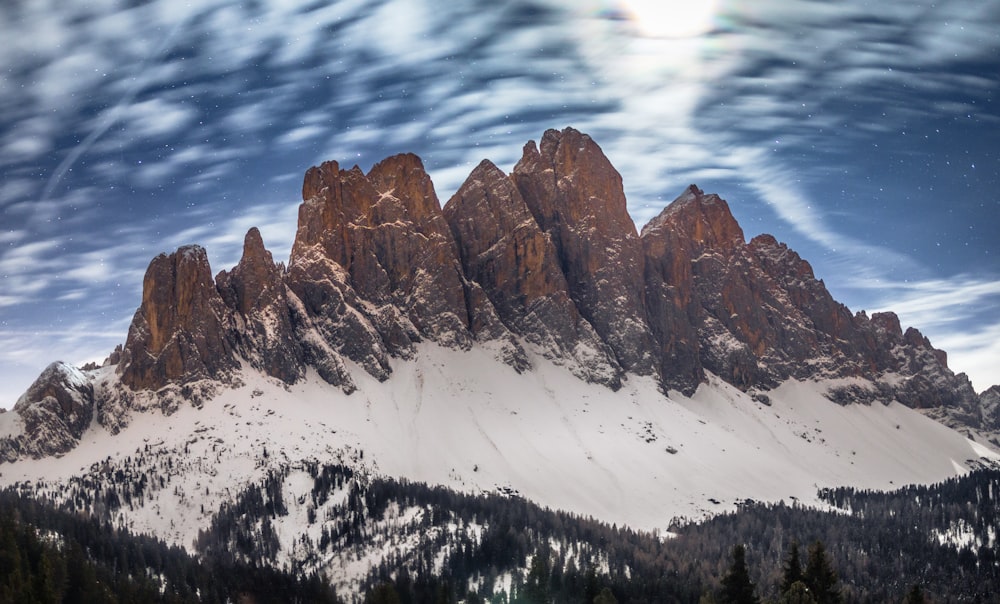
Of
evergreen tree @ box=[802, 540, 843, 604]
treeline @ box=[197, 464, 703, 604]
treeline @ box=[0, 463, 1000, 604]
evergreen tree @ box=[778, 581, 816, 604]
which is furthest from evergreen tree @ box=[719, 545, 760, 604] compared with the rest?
treeline @ box=[197, 464, 703, 604]

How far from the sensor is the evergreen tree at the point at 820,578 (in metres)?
63.0

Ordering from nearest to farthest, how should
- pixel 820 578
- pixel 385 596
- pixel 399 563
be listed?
pixel 820 578 < pixel 385 596 < pixel 399 563

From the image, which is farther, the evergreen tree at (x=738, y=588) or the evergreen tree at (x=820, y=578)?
the evergreen tree at (x=820, y=578)

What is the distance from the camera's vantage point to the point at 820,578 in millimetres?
63375

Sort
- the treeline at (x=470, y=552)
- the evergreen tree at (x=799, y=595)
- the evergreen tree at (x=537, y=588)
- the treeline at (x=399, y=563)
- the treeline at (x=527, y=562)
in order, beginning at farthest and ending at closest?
the treeline at (x=527, y=562) < the treeline at (x=470, y=552) < the evergreen tree at (x=537, y=588) < the treeline at (x=399, y=563) < the evergreen tree at (x=799, y=595)

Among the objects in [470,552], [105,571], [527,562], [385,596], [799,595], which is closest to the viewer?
[799,595]

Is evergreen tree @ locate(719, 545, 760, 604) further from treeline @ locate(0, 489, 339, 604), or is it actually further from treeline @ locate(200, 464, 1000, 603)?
treeline @ locate(200, 464, 1000, 603)

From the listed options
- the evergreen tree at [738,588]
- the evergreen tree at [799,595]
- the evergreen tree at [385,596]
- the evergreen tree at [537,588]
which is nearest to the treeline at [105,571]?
the evergreen tree at [385,596]

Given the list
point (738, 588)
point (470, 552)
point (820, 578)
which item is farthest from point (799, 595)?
point (470, 552)

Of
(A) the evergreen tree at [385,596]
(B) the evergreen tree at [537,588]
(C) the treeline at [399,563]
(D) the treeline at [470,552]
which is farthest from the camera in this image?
(D) the treeline at [470,552]

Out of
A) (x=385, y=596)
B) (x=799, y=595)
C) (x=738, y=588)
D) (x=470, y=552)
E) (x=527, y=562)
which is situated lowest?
(x=385, y=596)

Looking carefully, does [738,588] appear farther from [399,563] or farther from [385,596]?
[399,563]

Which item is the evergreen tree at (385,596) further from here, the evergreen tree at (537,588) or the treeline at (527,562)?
the evergreen tree at (537,588)

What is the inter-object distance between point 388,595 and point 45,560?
4344 cm
